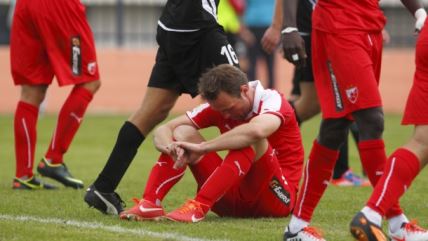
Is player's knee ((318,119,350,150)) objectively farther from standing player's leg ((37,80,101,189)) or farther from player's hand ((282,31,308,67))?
standing player's leg ((37,80,101,189))

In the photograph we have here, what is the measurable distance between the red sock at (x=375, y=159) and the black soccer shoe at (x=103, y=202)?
1.79m

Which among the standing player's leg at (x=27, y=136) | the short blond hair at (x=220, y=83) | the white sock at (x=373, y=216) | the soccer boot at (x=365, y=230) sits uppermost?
the short blond hair at (x=220, y=83)

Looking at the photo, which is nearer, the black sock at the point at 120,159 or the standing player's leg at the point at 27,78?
the black sock at the point at 120,159

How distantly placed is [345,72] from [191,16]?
1.59 metres

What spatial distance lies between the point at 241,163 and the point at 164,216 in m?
0.62

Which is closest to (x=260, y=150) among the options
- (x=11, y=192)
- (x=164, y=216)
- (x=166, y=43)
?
(x=164, y=216)

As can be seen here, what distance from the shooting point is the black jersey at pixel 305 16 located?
897cm

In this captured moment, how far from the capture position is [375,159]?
6074 mm

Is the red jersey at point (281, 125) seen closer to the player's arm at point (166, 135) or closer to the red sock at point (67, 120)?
the player's arm at point (166, 135)

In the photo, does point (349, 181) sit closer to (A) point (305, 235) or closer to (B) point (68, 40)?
(B) point (68, 40)

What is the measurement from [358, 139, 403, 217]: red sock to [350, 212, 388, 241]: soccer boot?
1.34 feet

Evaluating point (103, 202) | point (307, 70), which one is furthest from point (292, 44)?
point (307, 70)

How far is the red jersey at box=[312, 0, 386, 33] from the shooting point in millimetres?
6109

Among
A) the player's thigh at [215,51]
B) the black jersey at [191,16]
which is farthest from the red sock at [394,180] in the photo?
the black jersey at [191,16]
